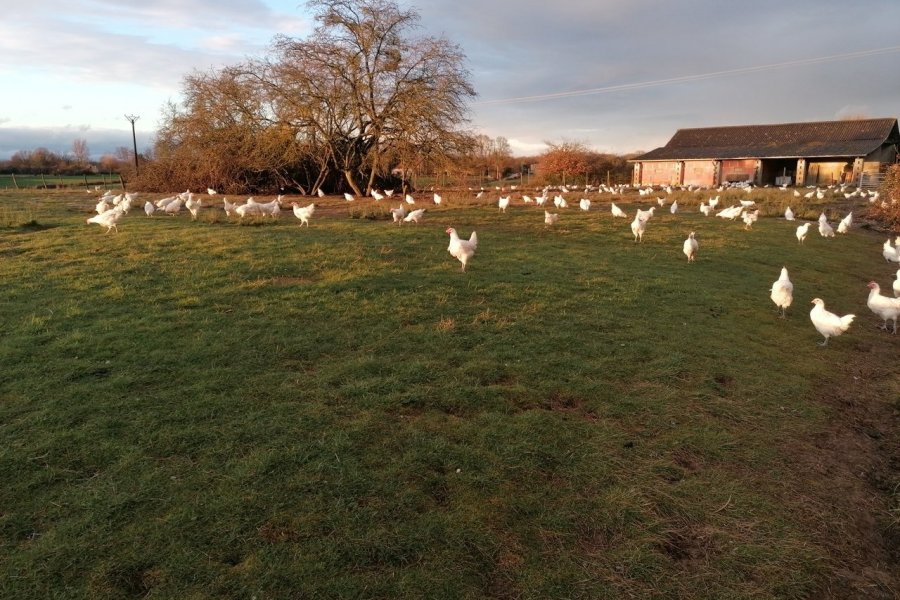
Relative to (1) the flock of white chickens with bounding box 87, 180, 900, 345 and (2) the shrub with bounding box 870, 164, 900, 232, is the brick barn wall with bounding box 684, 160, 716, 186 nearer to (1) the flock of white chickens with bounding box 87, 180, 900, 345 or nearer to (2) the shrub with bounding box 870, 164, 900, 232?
(1) the flock of white chickens with bounding box 87, 180, 900, 345

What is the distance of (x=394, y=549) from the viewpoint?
322 centimetres

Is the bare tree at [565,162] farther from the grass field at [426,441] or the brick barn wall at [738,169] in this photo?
the grass field at [426,441]

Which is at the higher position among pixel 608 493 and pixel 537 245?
pixel 537 245

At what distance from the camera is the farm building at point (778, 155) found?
43219mm

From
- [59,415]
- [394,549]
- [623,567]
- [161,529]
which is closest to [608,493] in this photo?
[623,567]

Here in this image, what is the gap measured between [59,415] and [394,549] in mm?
3132

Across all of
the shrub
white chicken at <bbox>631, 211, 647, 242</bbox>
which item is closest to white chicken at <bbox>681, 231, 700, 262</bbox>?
white chicken at <bbox>631, 211, 647, 242</bbox>

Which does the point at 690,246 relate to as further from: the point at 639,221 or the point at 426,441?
the point at 426,441

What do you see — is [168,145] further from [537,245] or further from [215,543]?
[215,543]

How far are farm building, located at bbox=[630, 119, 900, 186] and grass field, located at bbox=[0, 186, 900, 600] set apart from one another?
43.0 m

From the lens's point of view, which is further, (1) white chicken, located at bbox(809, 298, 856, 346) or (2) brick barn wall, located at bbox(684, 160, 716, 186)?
(2) brick barn wall, located at bbox(684, 160, 716, 186)

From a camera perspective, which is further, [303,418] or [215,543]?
[303,418]

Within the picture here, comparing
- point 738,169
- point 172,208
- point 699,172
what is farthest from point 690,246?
point 699,172

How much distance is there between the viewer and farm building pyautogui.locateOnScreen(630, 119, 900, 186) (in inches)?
1702
